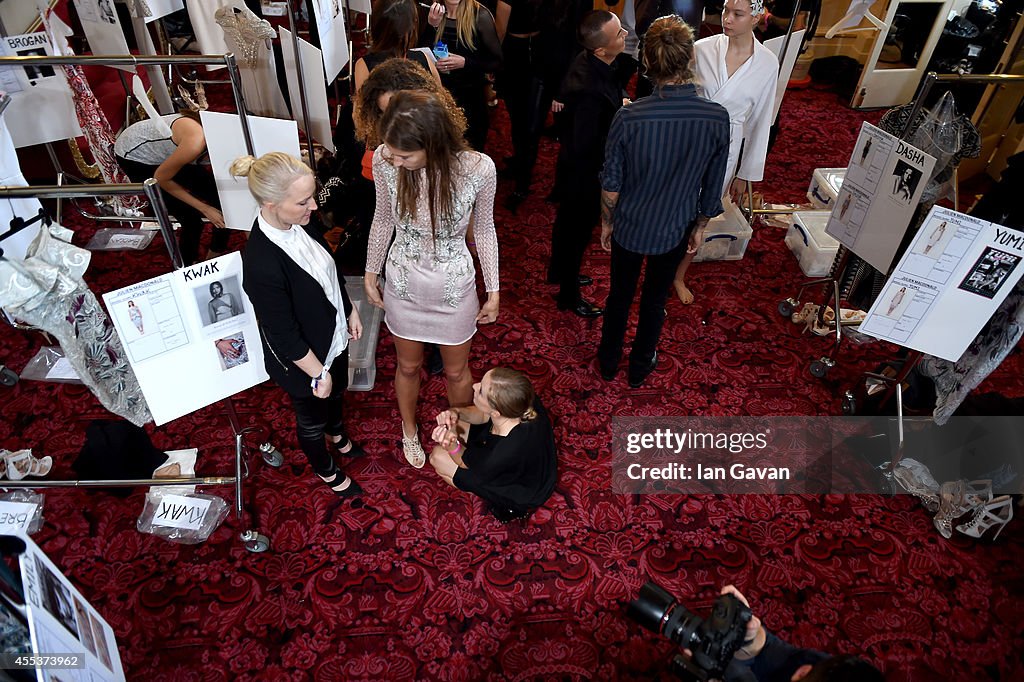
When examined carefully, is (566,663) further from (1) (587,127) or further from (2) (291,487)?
(1) (587,127)

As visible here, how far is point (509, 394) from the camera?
2.26 m

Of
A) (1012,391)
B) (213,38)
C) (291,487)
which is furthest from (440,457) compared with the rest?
(213,38)

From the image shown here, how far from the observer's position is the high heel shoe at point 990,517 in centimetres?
271

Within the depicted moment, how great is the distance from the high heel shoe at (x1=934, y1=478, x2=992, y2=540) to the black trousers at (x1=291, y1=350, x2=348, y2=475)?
245cm

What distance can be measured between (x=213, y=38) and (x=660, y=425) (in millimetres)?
3563

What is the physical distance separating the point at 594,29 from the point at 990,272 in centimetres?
176

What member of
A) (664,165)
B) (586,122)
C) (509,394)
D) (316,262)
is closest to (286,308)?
(316,262)

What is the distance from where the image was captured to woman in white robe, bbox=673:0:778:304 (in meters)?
3.06

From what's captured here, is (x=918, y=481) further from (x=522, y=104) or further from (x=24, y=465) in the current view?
(x=24, y=465)

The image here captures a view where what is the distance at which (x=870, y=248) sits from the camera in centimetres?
308

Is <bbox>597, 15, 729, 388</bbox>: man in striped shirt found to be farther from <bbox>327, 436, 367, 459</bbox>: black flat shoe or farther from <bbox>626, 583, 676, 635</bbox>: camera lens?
<bbox>626, 583, 676, 635</bbox>: camera lens

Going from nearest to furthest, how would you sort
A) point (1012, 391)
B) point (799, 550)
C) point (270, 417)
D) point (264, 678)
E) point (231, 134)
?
point (264, 678) → point (231, 134) → point (799, 550) → point (270, 417) → point (1012, 391)

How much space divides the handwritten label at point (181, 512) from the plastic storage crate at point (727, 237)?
2.99 metres

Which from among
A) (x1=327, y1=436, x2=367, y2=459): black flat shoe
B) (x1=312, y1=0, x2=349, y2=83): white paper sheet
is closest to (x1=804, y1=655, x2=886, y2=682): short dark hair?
(x1=327, y1=436, x2=367, y2=459): black flat shoe
